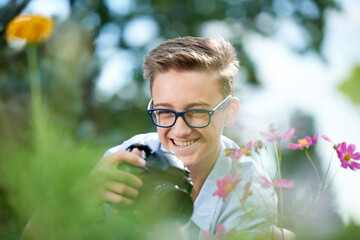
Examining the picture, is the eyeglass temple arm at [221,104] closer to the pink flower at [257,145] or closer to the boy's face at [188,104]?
the boy's face at [188,104]

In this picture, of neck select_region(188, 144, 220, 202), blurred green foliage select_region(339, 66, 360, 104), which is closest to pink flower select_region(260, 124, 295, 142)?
blurred green foliage select_region(339, 66, 360, 104)

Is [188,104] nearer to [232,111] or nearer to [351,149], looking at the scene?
[232,111]

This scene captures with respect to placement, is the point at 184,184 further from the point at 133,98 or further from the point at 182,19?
the point at 182,19

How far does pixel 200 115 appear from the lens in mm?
943

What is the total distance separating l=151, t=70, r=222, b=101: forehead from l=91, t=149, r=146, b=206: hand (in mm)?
293

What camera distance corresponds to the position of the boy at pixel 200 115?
93 centimetres

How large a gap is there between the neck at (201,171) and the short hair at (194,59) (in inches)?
6.9

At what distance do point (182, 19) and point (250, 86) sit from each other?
3.17 ft

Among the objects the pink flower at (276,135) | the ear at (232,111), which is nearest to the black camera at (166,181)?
the pink flower at (276,135)

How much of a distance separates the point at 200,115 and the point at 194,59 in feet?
0.60

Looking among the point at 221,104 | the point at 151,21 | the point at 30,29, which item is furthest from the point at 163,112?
the point at 151,21

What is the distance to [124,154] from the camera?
1.69 ft

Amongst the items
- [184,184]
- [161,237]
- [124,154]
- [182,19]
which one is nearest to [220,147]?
[184,184]

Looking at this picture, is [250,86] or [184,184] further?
[250,86]
